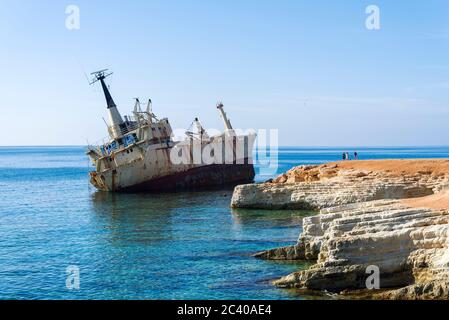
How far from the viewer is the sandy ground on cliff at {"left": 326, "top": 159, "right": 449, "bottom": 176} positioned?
122 ft

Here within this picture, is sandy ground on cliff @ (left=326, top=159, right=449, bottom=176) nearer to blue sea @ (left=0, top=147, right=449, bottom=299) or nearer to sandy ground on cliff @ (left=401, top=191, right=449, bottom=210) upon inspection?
blue sea @ (left=0, top=147, right=449, bottom=299)

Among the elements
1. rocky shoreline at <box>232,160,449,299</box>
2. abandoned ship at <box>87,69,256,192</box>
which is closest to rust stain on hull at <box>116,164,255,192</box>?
abandoned ship at <box>87,69,256,192</box>

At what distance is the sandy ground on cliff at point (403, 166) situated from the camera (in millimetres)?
37219

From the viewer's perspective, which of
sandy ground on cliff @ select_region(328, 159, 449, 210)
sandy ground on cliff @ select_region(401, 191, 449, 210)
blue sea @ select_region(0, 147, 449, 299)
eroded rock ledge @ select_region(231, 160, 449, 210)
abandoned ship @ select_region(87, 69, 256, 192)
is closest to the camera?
sandy ground on cliff @ select_region(401, 191, 449, 210)

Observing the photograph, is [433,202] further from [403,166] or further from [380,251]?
[403,166]

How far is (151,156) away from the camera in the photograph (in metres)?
56.0

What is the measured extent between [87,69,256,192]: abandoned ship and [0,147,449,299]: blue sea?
7629 mm

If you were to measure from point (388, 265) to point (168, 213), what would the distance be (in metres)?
25.2

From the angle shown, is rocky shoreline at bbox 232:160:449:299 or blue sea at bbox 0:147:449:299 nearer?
rocky shoreline at bbox 232:160:449:299

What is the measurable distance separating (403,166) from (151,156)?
25508mm
